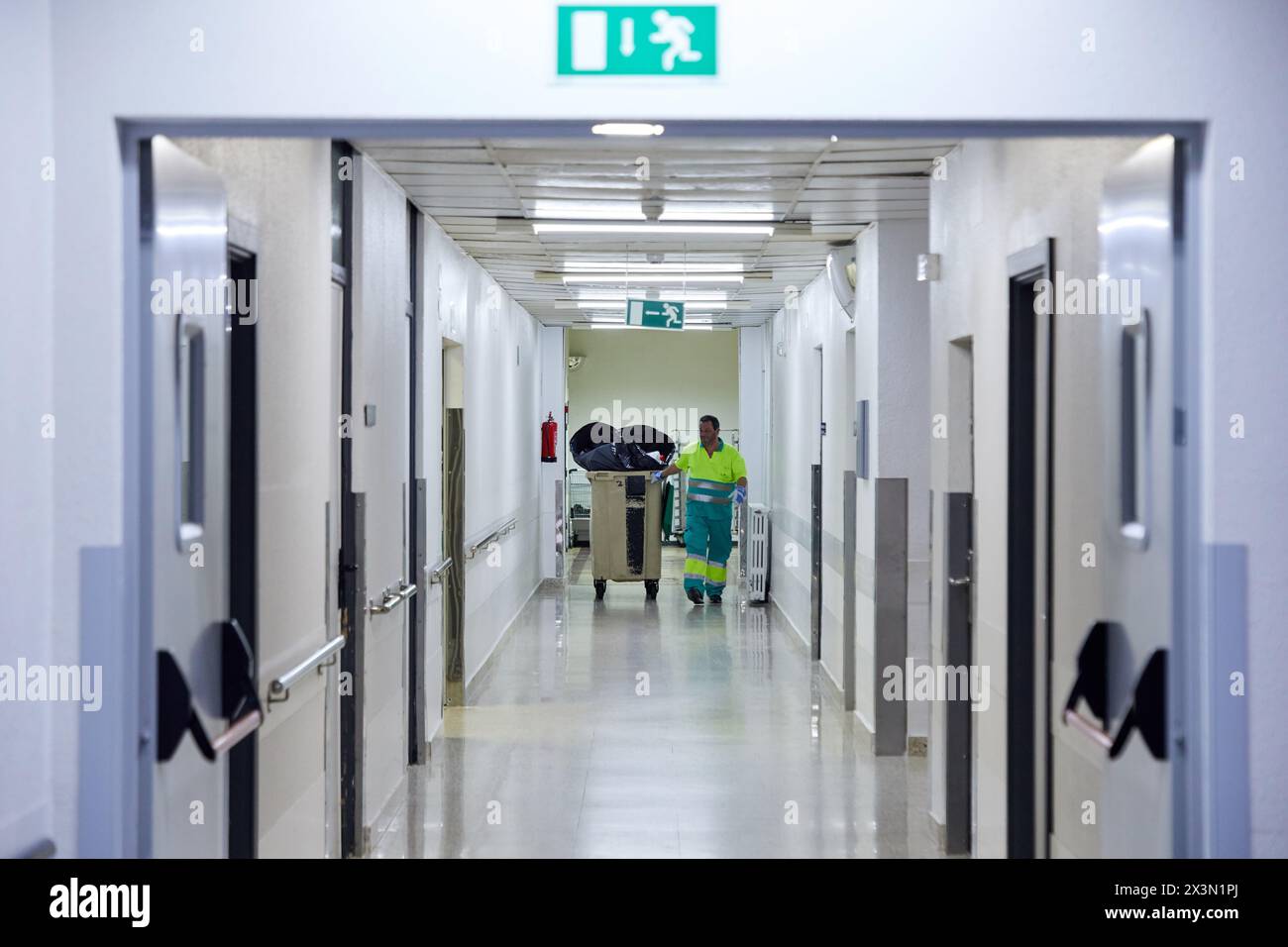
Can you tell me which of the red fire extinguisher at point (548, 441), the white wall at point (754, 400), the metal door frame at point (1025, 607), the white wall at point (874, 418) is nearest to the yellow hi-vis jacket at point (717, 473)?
the white wall at point (754, 400)

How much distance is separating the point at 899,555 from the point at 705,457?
5.43 meters

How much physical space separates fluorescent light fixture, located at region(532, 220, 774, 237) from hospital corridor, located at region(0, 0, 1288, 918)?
6 cm

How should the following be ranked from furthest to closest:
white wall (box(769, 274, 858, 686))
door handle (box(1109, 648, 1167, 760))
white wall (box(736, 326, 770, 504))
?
white wall (box(736, 326, 770, 504)) < white wall (box(769, 274, 858, 686)) < door handle (box(1109, 648, 1167, 760))

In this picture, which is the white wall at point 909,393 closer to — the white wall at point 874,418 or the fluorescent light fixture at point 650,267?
the white wall at point 874,418

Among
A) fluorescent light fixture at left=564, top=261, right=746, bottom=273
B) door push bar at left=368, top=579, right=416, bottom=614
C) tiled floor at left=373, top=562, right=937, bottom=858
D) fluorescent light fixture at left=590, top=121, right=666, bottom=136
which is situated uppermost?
fluorescent light fixture at left=564, top=261, right=746, bottom=273

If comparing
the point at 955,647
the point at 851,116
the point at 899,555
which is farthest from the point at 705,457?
the point at 851,116

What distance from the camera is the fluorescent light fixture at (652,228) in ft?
23.0

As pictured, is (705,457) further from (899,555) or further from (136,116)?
(136,116)

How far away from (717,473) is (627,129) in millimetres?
9716

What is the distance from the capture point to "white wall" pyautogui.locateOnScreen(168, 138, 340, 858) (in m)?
3.64

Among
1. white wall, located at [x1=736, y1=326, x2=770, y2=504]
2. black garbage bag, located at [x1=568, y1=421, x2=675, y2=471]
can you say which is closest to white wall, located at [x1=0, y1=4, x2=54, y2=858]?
black garbage bag, located at [x1=568, y1=421, x2=675, y2=471]

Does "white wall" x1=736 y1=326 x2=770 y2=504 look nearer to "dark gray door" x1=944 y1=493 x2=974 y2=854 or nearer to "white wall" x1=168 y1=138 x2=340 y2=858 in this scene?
"dark gray door" x1=944 y1=493 x2=974 y2=854
